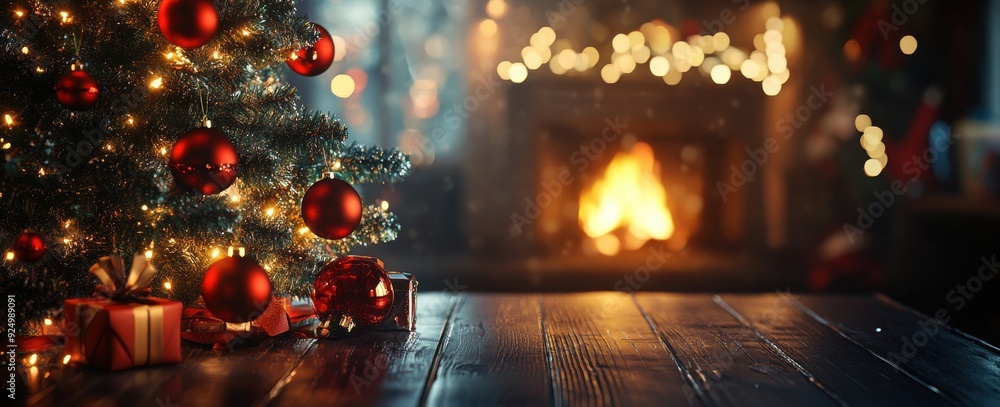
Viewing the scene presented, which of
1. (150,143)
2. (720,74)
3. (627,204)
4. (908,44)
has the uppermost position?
(908,44)

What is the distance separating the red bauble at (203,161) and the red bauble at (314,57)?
37cm

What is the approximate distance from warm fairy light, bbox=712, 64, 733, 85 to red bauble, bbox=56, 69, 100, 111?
11.9 feet

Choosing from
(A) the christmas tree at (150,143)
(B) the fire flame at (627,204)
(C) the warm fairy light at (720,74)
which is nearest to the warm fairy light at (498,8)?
(B) the fire flame at (627,204)

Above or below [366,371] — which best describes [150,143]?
above

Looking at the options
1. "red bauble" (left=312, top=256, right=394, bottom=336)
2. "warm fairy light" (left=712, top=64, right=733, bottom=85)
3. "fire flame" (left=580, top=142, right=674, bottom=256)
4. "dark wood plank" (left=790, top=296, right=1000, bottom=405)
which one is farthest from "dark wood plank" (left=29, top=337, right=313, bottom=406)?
"warm fairy light" (left=712, top=64, right=733, bottom=85)

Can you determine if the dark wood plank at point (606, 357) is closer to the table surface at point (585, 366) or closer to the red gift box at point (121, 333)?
the table surface at point (585, 366)

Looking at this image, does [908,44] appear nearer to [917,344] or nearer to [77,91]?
[917,344]

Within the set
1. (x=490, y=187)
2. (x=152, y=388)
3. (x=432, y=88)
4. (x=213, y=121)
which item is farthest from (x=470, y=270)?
(x=152, y=388)

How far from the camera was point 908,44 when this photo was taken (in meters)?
4.60

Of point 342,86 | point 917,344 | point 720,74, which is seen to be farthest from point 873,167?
point 917,344

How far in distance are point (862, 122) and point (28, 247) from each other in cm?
433

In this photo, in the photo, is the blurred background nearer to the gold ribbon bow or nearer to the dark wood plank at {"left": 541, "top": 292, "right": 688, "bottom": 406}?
the dark wood plank at {"left": 541, "top": 292, "right": 688, "bottom": 406}

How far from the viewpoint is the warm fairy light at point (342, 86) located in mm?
4605

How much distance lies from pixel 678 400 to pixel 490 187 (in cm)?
328
